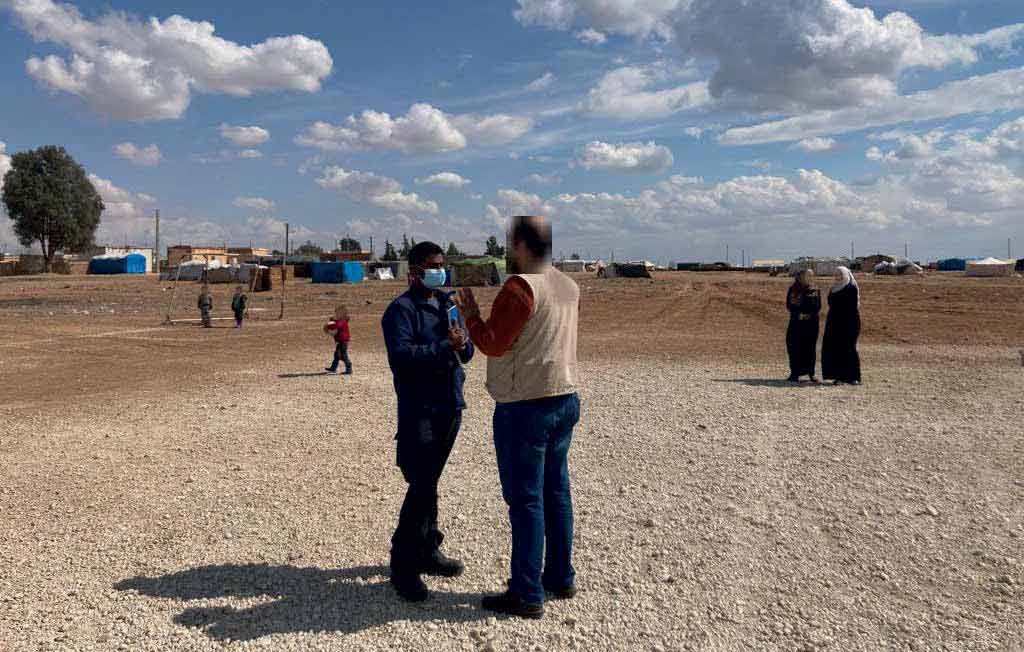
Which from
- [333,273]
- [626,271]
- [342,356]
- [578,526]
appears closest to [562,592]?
[578,526]

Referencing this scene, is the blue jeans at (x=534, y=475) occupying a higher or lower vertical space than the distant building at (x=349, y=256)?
lower

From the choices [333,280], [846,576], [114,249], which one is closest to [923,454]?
[846,576]

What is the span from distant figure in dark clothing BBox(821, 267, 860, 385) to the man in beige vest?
8806 mm

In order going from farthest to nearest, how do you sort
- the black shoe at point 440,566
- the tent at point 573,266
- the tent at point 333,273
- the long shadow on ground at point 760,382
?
the tent at point 573,266 → the tent at point 333,273 → the long shadow on ground at point 760,382 → the black shoe at point 440,566

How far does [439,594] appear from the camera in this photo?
13.9 ft

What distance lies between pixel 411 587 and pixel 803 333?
30.2 ft

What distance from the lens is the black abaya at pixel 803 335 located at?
11.8 meters

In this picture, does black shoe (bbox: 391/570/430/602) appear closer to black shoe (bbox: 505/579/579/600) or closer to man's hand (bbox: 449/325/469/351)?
black shoe (bbox: 505/579/579/600)

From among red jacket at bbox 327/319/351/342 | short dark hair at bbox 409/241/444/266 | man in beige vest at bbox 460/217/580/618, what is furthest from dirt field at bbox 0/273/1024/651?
short dark hair at bbox 409/241/444/266

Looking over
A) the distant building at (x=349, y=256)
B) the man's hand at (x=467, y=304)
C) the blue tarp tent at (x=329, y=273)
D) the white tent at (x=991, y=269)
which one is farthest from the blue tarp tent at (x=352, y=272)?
the man's hand at (x=467, y=304)

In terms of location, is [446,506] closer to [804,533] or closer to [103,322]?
[804,533]

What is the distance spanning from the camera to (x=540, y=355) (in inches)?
148

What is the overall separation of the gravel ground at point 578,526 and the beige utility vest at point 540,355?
119 cm

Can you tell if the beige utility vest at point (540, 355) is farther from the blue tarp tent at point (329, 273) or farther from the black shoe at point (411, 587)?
the blue tarp tent at point (329, 273)
